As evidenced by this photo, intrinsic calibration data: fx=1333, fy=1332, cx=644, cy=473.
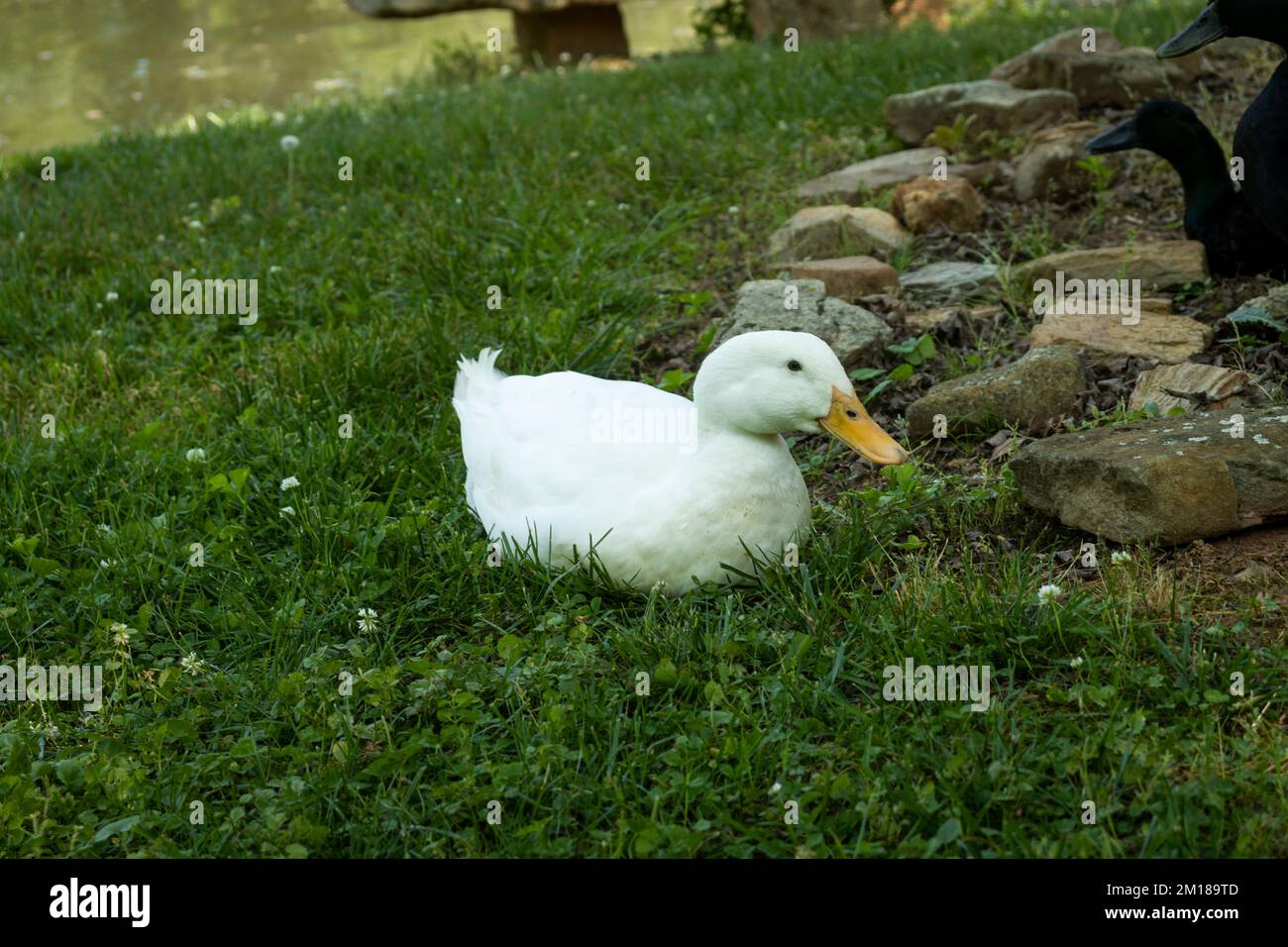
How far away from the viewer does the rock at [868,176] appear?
5.82 m

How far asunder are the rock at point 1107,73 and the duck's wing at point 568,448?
3.86m

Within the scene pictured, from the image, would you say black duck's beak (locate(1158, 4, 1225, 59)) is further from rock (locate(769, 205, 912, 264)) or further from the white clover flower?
the white clover flower

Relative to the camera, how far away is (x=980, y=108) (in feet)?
20.4

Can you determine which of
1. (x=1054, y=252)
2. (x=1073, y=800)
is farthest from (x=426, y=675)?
(x=1054, y=252)

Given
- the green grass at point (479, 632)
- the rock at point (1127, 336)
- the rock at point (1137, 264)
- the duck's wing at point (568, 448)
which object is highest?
the rock at point (1137, 264)

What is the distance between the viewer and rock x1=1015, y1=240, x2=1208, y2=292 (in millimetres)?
4629

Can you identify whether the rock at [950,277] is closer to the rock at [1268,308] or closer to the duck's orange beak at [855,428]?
the rock at [1268,308]

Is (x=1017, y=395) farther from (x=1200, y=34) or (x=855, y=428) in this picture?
(x=1200, y=34)

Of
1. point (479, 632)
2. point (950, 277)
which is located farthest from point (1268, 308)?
point (479, 632)

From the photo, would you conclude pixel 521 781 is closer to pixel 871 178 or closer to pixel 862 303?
pixel 862 303

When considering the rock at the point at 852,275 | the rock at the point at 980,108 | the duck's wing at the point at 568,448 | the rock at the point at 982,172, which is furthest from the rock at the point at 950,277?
the duck's wing at the point at 568,448

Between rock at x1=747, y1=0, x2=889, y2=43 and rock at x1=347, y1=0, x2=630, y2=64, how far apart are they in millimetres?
1948

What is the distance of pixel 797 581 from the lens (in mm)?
3217

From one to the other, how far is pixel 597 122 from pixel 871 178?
5.61ft
